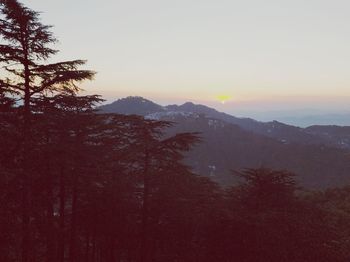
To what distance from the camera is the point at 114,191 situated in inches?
1029

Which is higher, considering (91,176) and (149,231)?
(91,176)

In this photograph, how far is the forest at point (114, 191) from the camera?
18.2 metres

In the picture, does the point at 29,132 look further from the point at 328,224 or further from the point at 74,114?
the point at 328,224

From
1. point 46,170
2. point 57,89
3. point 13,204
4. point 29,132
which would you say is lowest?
point 13,204

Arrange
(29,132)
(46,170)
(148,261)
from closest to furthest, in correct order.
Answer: (29,132) → (46,170) → (148,261)

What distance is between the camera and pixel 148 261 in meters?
30.1

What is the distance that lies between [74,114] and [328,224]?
65.7 ft

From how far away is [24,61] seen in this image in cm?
1825

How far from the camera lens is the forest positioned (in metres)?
18.2

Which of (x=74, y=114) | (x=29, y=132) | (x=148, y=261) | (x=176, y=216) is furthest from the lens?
(x=148, y=261)

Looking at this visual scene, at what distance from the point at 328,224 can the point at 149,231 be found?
13215 mm

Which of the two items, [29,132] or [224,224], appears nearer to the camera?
[29,132]

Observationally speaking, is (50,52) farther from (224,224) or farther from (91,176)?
(224,224)

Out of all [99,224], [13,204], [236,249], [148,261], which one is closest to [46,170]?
[13,204]
